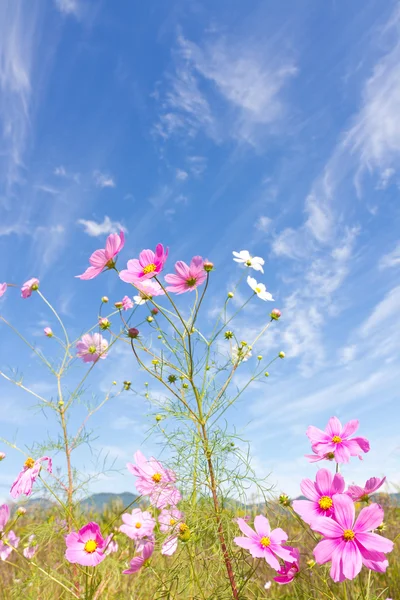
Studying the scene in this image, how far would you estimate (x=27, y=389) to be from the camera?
2.55 metres

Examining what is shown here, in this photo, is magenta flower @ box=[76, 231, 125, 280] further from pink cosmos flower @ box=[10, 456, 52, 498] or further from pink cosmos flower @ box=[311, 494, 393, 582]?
pink cosmos flower @ box=[311, 494, 393, 582]

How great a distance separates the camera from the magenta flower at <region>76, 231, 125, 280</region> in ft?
6.30

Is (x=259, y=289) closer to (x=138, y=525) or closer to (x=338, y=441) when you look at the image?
(x=338, y=441)

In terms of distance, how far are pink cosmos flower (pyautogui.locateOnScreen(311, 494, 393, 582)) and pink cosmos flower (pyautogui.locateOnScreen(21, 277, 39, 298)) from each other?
175 centimetres

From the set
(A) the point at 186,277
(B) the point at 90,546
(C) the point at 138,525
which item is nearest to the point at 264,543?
(B) the point at 90,546

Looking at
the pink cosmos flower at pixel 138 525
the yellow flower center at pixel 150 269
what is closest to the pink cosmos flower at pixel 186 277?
the yellow flower center at pixel 150 269

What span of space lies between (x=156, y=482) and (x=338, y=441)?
0.75 m

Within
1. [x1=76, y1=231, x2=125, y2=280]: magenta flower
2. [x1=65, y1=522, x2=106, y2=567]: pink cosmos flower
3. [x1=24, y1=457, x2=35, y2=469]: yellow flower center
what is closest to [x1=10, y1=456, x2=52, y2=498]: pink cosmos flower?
[x1=24, y1=457, x2=35, y2=469]: yellow flower center

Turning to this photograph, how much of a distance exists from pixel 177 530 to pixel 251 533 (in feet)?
0.99

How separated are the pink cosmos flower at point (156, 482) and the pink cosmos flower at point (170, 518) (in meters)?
0.03

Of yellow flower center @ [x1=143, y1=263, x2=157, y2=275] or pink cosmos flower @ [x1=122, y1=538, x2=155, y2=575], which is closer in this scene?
yellow flower center @ [x1=143, y1=263, x2=157, y2=275]

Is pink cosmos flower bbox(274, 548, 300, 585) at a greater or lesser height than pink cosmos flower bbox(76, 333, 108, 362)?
lesser

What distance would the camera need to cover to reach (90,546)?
1975 mm

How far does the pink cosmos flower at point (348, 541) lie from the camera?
1531 millimetres
